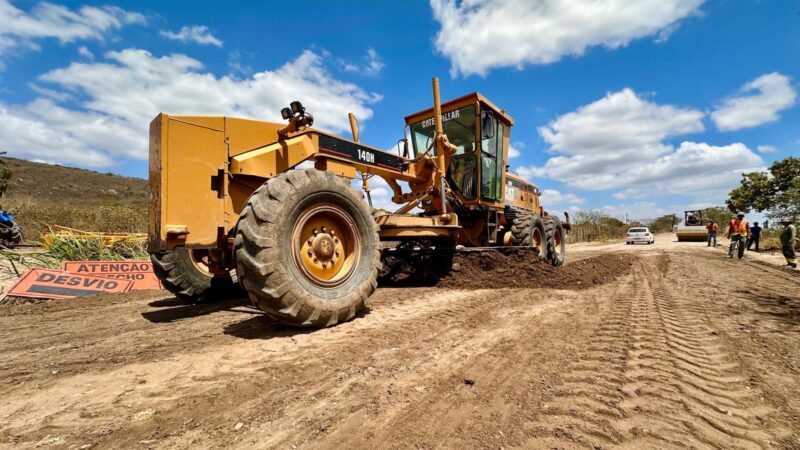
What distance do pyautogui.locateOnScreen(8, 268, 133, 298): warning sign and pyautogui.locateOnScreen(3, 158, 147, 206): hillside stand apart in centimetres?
3616

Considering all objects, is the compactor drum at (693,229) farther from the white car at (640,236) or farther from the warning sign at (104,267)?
the warning sign at (104,267)

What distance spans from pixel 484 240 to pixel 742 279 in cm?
485

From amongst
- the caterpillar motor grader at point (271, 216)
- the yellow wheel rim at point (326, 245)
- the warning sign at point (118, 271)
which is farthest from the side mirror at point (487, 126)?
the warning sign at point (118, 271)

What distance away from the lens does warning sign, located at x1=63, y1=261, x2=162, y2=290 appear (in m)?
6.32

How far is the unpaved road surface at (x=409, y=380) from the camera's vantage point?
5.50ft

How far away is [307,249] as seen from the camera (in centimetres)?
348

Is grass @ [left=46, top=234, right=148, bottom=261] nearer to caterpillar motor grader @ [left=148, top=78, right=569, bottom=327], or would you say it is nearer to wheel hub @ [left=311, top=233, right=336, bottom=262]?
caterpillar motor grader @ [left=148, top=78, right=569, bottom=327]

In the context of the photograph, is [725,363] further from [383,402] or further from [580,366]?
[383,402]

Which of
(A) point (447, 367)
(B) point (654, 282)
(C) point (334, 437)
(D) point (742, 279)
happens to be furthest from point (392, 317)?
(D) point (742, 279)

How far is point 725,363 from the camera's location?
260cm

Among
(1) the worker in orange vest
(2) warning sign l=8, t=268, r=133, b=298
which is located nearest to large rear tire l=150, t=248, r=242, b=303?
(2) warning sign l=8, t=268, r=133, b=298

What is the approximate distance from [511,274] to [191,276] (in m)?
4.90

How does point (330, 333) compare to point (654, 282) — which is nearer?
point (330, 333)

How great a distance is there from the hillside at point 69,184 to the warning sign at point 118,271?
116ft
